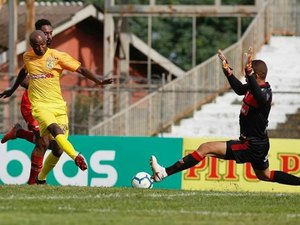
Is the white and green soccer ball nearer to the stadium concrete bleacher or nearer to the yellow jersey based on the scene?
→ the yellow jersey

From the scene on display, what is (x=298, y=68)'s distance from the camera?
3234 centimetres

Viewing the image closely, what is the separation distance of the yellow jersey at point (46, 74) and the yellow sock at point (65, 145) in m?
0.59

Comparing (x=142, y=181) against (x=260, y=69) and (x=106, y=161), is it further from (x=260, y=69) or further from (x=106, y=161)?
(x=106, y=161)

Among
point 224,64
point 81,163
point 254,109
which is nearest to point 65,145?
point 81,163

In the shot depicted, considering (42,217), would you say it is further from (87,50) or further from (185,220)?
(87,50)

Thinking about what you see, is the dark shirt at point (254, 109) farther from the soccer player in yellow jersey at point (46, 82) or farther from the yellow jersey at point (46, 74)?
the yellow jersey at point (46, 74)

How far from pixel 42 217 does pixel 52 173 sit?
11057 mm

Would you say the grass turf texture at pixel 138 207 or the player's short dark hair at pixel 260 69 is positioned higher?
the player's short dark hair at pixel 260 69

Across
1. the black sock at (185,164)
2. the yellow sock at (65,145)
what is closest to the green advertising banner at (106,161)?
the black sock at (185,164)

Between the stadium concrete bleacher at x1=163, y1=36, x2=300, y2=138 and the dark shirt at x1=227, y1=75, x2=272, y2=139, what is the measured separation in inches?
469

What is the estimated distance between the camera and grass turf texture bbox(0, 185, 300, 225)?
11.4 meters

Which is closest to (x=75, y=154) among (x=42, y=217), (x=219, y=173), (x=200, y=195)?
(x=200, y=195)

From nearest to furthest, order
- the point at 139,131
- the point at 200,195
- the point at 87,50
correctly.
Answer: the point at 200,195
the point at 139,131
the point at 87,50

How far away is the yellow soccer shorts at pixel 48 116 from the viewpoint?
50.1ft
